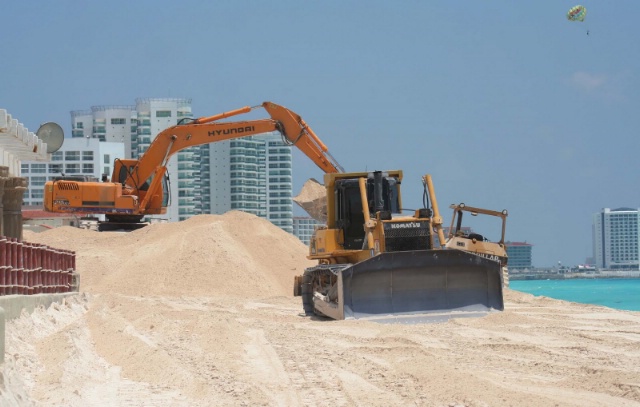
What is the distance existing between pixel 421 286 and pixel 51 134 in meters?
20.4

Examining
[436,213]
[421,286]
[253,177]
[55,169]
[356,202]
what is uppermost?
[55,169]

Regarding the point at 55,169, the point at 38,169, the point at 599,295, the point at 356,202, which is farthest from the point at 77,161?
the point at 356,202

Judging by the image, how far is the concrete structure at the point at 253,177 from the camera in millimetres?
168000

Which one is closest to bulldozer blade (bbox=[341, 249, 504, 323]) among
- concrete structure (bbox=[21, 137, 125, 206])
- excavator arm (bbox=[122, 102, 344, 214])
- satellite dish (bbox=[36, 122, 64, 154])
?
excavator arm (bbox=[122, 102, 344, 214])

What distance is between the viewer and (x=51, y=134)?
35.7 metres

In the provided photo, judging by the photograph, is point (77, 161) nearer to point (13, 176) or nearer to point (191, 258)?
point (191, 258)

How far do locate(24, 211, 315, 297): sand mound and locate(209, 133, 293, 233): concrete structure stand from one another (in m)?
123

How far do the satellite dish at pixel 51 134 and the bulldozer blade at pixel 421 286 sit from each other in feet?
63.2

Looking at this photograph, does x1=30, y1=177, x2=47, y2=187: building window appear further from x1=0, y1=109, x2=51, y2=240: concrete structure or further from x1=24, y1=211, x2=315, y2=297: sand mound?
x1=0, y1=109, x2=51, y2=240: concrete structure

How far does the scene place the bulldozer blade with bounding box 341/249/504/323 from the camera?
730 inches

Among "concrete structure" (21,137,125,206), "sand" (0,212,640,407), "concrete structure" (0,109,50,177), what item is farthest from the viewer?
"concrete structure" (21,137,125,206)

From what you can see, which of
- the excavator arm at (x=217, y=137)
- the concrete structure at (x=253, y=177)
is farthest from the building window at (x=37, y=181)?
the excavator arm at (x=217, y=137)

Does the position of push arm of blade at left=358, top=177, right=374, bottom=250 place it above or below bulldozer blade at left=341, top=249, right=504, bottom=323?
above

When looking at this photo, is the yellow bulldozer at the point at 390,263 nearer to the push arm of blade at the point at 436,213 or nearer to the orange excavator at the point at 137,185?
the push arm of blade at the point at 436,213
